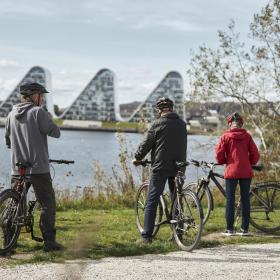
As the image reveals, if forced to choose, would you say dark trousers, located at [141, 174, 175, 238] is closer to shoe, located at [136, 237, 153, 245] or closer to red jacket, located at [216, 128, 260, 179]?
shoe, located at [136, 237, 153, 245]

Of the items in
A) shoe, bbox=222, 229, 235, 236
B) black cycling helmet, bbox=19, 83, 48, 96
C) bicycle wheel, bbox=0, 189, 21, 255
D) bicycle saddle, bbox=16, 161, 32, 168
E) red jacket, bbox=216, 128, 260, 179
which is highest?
black cycling helmet, bbox=19, 83, 48, 96

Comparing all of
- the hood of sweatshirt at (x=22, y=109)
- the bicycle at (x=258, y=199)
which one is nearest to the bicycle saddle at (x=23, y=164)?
the hood of sweatshirt at (x=22, y=109)

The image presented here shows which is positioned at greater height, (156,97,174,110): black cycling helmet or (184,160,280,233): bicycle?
(156,97,174,110): black cycling helmet

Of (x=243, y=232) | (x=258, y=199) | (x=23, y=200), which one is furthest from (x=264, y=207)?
(x=23, y=200)

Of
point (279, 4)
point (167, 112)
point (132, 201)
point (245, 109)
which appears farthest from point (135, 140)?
point (167, 112)

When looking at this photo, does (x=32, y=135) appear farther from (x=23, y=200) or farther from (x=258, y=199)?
(x=258, y=199)

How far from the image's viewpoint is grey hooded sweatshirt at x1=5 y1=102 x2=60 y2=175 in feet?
20.8

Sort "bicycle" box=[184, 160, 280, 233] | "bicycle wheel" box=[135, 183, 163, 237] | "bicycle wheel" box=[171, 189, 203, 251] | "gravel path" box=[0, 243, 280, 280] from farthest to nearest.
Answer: "bicycle" box=[184, 160, 280, 233] < "bicycle wheel" box=[135, 183, 163, 237] < "bicycle wheel" box=[171, 189, 203, 251] < "gravel path" box=[0, 243, 280, 280]

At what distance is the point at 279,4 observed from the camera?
16266 millimetres

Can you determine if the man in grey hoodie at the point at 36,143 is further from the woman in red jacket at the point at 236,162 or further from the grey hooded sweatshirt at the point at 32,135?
the woman in red jacket at the point at 236,162

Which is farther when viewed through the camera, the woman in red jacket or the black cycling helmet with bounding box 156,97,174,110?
the woman in red jacket

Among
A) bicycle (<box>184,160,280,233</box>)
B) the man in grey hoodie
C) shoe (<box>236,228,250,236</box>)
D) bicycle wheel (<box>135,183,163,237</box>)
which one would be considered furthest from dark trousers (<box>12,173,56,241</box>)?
shoe (<box>236,228,250,236</box>)

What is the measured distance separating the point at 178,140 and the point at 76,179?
1590 centimetres

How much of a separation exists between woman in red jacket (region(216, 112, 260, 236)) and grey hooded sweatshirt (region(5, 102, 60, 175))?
2.73 m
